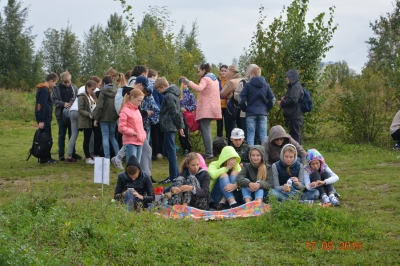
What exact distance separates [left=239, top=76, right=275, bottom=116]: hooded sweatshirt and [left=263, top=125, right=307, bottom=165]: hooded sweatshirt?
8.32 feet

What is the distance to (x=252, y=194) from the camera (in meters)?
9.77

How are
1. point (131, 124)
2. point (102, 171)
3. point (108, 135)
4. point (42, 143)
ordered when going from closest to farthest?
point (102, 171) < point (131, 124) < point (108, 135) < point (42, 143)

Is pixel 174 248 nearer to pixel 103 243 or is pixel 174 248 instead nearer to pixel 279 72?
pixel 103 243

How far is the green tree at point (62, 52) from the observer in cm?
3803

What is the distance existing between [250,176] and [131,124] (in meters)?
2.40

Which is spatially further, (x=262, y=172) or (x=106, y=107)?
(x=106, y=107)

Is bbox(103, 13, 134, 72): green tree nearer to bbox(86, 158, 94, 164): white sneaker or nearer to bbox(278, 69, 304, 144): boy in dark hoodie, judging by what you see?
bbox(86, 158, 94, 164): white sneaker

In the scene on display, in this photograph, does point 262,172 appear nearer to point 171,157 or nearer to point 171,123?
point 171,157

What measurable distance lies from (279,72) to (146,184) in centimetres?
824

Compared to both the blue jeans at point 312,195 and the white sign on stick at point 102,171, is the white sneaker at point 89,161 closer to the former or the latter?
the white sign on stick at point 102,171

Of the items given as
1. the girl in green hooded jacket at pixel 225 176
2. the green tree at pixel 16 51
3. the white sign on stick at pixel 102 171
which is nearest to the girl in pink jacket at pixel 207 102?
the girl in green hooded jacket at pixel 225 176

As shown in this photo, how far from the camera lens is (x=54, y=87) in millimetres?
14250

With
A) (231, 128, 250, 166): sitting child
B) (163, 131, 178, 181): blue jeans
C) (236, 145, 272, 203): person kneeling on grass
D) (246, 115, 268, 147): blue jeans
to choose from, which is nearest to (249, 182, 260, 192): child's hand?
(236, 145, 272, 203): person kneeling on grass

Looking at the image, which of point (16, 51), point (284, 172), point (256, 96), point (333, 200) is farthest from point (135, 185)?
point (16, 51)
